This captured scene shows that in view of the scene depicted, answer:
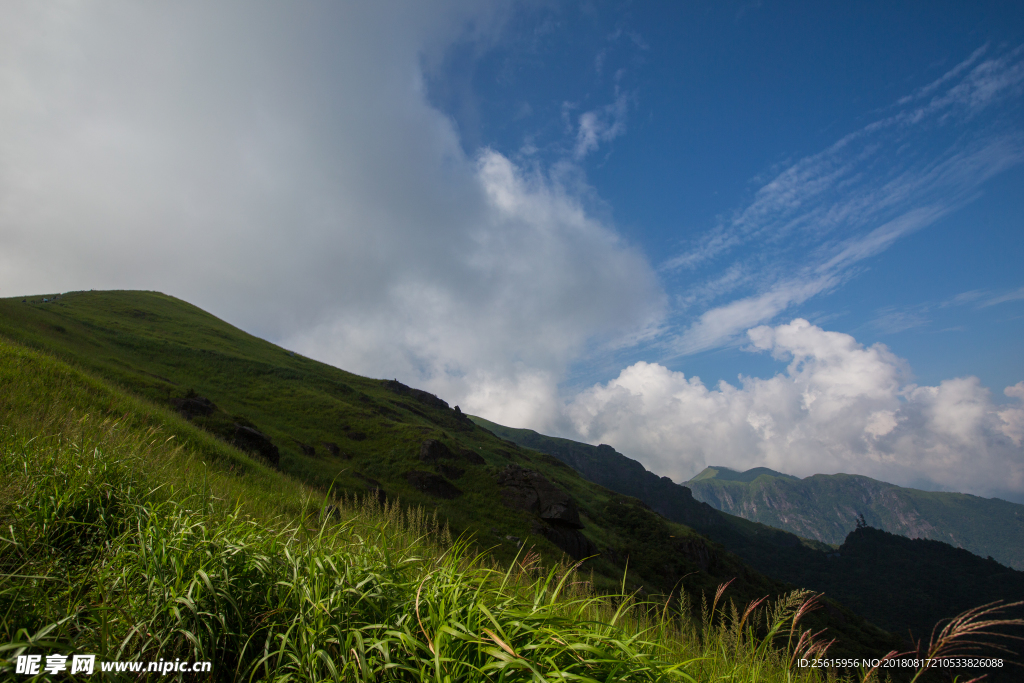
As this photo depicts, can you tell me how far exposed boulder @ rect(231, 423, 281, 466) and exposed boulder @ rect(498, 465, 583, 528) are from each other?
21513mm

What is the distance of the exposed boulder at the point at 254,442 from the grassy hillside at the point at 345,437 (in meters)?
0.11

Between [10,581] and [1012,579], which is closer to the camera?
[10,581]

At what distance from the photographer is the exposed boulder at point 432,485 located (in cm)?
4075

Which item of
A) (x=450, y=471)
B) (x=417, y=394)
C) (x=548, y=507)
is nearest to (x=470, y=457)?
(x=450, y=471)

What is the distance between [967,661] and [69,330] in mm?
63330

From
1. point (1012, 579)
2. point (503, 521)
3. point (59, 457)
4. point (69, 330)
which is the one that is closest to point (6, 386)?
point (59, 457)

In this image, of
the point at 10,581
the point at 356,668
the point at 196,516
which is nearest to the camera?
the point at 356,668

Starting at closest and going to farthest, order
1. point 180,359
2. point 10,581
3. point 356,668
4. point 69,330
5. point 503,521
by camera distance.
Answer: point 356,668 → point 10,581 → point 503,521 → point 69,330 → point 180,359

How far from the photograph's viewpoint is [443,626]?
10.6 ft

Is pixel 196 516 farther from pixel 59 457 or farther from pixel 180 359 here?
pixel 180 359

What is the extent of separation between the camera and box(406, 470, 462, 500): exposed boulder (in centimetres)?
4075

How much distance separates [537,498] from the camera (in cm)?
4156

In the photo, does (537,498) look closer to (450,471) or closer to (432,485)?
(450,471)

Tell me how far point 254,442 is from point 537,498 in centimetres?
2531
